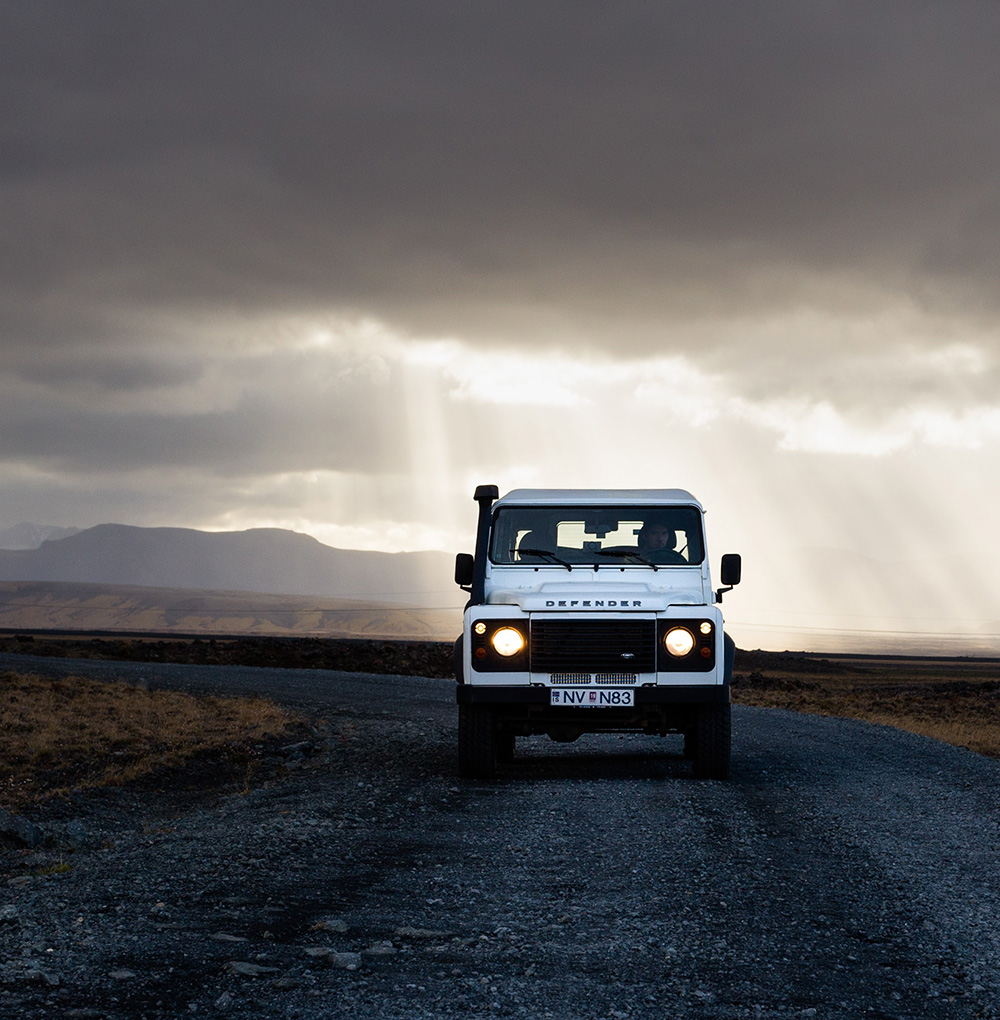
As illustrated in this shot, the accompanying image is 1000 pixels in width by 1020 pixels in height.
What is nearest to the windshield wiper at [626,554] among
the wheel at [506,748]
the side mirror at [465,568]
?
the side mirror at [465,568]

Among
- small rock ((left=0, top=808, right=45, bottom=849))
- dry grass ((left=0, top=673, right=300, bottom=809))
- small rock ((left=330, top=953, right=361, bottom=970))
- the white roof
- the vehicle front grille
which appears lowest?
dry grass ((left=0, top=673, right=300, bottom=809))

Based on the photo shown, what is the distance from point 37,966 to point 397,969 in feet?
5.83

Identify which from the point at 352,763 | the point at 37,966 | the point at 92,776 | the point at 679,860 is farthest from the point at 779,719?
the point at 37,966

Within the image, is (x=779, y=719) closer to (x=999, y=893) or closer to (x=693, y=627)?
(x=693, y=627)

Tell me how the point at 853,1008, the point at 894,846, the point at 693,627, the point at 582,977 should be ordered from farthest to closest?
1. the point at 693,627
2. the point at 894,846
3. the point at 582,977
4. the point at 853,1008

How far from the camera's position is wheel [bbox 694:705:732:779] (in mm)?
12781

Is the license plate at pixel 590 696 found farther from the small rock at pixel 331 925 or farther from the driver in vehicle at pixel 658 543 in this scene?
the small rock at pixel 331 925

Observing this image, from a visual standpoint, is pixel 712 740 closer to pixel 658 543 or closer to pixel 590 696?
pixel 590 696

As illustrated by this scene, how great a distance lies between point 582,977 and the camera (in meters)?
5.54

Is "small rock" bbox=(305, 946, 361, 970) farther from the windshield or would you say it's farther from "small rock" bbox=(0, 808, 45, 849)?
the windshield

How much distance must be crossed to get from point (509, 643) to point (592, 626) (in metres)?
0.92

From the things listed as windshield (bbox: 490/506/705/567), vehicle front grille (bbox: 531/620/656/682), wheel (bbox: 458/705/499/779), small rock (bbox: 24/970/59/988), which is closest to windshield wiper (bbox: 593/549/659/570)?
windshield (bbox: 490/506/705/567)

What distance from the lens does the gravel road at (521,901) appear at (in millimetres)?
5289

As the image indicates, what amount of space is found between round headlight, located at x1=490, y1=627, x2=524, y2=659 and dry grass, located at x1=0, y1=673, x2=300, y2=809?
5.57 meters
